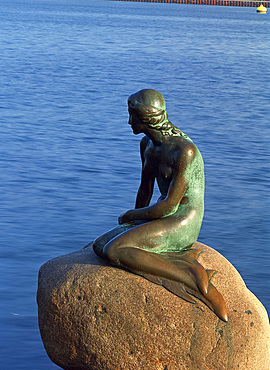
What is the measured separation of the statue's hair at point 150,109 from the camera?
210 inches

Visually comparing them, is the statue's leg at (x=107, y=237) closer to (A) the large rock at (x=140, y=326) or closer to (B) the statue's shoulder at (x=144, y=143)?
(A) the large rock at (x=140, y=326)

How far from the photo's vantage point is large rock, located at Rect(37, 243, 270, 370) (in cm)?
501

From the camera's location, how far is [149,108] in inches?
210

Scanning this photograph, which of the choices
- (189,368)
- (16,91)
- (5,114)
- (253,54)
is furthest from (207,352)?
(253,54)

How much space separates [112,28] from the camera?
47875 millimetres

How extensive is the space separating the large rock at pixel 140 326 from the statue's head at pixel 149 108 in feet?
3.83

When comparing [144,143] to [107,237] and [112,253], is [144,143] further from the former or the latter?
[112,253]

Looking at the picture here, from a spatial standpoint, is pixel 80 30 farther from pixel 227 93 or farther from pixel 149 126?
pixel 149 126

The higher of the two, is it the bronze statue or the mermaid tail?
the bronze statue

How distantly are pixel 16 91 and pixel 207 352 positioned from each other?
52.7ft

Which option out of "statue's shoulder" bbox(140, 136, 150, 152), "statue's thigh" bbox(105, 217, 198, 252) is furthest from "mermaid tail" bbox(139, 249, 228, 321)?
"statue's shoulder" bbox(140, 136, 150, 152)

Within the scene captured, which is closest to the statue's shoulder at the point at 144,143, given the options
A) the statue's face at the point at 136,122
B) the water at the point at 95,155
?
the statue's face at the point at 136,122

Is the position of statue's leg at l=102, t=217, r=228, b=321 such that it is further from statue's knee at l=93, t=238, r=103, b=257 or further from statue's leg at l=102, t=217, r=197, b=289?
statue's knee at l=93, t=238, r=103, b=257

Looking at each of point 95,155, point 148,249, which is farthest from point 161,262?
point 95,155
